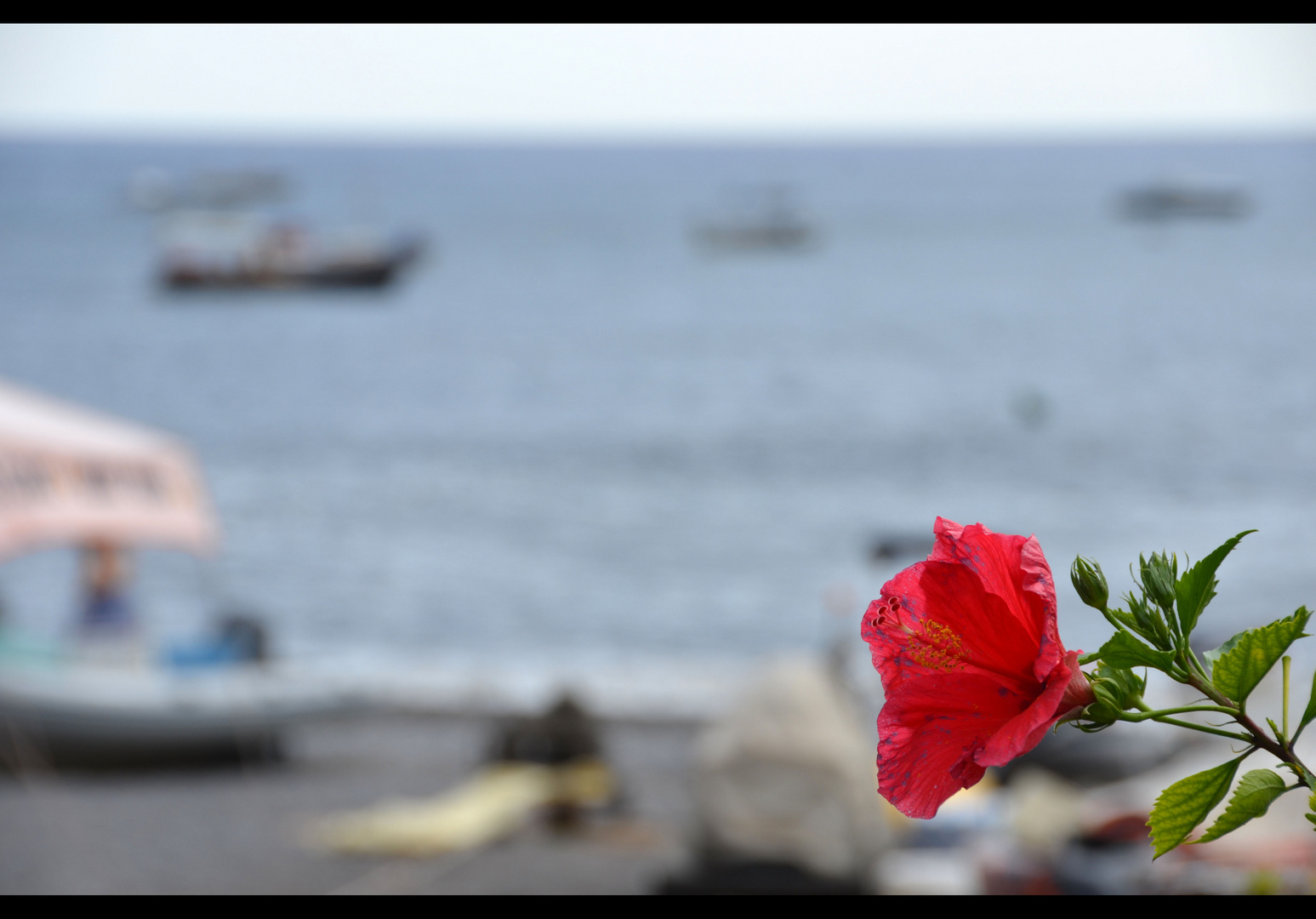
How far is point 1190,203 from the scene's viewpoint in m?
92.9

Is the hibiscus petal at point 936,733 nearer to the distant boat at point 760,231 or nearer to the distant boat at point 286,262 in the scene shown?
the distant boat at point 286,262

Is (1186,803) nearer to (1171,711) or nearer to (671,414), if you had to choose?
(1171,711)

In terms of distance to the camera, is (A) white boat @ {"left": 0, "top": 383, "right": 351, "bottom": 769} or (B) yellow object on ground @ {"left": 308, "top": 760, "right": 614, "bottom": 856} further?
(B) yellow object on ground @ {"left": 308, "top": 760, "right": 614, "bottom": 856}

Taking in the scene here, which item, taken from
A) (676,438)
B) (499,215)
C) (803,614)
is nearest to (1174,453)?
(676,438)

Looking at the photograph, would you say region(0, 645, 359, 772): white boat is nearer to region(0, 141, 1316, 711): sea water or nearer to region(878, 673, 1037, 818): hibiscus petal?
region(0, 141, 1316, 711): sea water

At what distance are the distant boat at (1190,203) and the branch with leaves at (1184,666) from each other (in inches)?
3974

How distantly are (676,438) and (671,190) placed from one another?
80.1 meters

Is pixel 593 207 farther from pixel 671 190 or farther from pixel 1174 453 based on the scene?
pixel 1174 453

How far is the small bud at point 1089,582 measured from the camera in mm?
501

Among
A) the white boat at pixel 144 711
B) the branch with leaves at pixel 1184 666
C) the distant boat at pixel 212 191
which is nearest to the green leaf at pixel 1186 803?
the branch with leaves at pixel 1184 666

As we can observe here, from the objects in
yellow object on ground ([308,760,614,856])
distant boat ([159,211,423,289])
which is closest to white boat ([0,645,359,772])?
yellow object on ground ([308,760,614,856])

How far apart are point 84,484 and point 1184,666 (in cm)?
800

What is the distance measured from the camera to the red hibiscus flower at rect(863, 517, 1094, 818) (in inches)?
18.9
